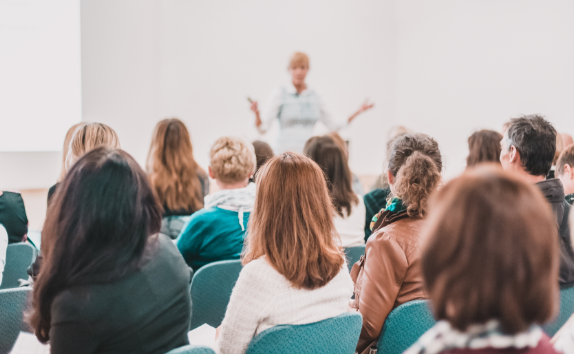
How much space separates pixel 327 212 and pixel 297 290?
248mm

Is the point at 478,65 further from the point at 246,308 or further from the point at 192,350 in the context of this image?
the point at 192,350

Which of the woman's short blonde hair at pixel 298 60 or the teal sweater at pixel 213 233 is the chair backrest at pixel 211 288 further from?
the woman's short blonde hair at pixel 298 60

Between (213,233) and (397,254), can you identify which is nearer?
(397,254)

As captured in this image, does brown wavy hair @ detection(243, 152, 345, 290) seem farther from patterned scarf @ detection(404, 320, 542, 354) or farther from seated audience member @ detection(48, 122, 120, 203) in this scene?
seated audience member @ detection(48, 122, 120, 203)

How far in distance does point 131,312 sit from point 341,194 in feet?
5.48

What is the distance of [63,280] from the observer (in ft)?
3.52

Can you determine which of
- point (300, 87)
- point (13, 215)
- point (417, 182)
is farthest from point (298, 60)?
point (417, 182)

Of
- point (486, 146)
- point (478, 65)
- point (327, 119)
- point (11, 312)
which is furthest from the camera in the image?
point (478, 65)

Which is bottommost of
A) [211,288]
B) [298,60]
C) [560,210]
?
[211,288]

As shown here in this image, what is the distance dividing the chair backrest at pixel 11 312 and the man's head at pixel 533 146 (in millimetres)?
1939

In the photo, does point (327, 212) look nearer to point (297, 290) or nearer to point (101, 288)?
point (297, 290)

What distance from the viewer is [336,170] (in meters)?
2.71

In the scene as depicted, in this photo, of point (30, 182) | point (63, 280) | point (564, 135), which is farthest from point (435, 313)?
point (30, 182)

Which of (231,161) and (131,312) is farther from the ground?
(231,161)
